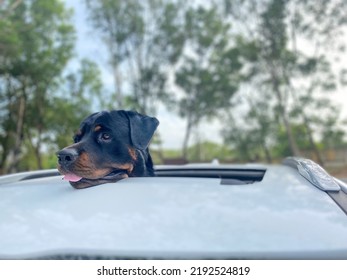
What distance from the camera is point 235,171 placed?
6.12 feet

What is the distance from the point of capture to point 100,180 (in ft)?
4.77

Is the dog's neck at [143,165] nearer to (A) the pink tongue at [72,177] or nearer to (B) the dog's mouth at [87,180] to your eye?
(B) the dog's mouth at [87,180]

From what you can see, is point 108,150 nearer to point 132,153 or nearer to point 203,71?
point 132,153

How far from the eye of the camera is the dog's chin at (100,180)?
139 centimetres

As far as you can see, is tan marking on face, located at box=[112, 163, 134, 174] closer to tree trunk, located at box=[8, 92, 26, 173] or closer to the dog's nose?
the dog's nose

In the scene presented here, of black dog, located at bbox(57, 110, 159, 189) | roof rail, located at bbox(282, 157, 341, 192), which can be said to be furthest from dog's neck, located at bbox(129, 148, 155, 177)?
roof rail, located at bbox(282, 157, 341, 192)

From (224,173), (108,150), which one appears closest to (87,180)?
(108,150)

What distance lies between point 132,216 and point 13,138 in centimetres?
2360

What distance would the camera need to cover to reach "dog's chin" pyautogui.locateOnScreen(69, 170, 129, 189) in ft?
4.57

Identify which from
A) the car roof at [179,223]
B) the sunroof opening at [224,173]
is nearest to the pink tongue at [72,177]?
the car roof at [179,223]

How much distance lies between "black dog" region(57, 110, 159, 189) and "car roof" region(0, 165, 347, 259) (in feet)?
0.65

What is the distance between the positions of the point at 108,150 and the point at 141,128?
7.9 inches

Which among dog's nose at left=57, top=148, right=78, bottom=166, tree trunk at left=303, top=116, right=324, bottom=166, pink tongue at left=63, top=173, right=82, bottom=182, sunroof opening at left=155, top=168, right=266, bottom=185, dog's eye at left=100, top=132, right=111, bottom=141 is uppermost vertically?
dog's eye at left=100, top=132, right=111, bottom=141
